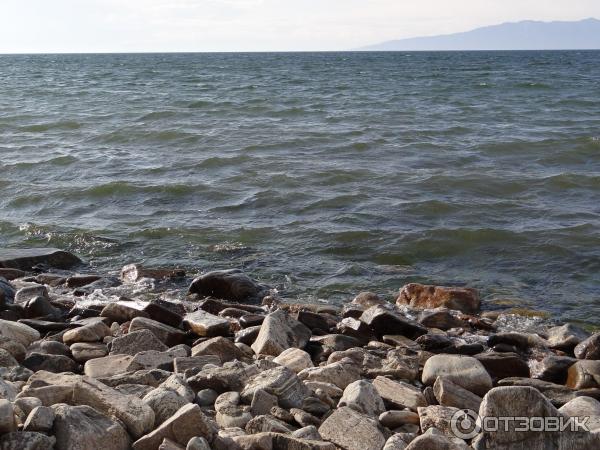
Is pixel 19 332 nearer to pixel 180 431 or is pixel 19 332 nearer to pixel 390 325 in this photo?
pixel 180 431

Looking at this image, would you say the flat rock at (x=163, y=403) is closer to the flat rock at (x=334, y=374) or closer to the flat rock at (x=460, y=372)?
the flat rock at (x=334, y=374)

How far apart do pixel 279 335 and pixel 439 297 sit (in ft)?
6.92

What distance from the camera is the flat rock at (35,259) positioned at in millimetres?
8078

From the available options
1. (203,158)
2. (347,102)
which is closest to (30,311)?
(203,158)

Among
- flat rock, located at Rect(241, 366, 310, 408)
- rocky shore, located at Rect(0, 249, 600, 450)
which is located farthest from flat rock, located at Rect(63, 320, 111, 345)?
flat rock, located at Rect(241, 366, 310, 408)

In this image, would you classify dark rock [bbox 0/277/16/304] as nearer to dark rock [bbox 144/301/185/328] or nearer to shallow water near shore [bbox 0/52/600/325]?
dark rock [bbox 144/301/185/328]

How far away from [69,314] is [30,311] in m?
0.30

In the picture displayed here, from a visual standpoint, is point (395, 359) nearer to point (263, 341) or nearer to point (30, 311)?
point (263, 341)

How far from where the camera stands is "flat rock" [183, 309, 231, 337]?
19.1 feet

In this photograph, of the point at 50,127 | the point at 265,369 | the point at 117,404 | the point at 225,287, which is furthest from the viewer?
the point at 50,127

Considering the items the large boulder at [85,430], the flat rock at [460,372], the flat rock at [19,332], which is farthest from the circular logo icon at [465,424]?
the flat rock at [19,332]

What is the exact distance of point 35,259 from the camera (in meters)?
8.20

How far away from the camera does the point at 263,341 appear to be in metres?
5.31

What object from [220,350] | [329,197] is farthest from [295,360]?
[329,197]
